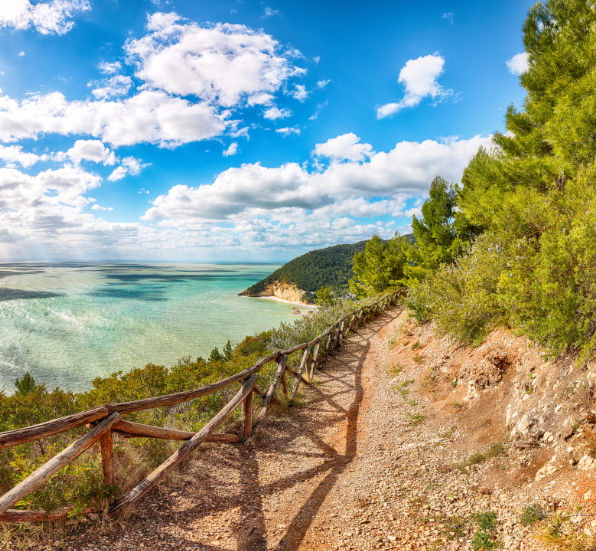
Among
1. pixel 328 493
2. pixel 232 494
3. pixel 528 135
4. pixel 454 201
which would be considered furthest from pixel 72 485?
pixel 454 201

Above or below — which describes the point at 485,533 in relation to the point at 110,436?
below

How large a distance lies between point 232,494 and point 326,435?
2751mm

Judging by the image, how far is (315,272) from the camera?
88.9 metres

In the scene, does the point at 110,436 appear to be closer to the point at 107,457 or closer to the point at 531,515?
the point at 107,457

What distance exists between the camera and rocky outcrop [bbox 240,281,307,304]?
8229cm

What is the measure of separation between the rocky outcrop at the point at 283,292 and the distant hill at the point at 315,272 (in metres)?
0.32

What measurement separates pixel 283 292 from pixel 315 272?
1063 cm

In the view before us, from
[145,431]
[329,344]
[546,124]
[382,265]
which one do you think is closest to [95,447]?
[145,431]

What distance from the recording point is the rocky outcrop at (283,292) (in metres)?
82.3

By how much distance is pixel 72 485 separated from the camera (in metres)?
3.17

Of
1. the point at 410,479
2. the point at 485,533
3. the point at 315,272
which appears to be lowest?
the point at 410,479

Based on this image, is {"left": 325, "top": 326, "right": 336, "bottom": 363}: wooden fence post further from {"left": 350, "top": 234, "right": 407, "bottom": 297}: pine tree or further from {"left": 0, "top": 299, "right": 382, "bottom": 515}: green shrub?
{"left": 350, "top": 234, "right": 407, "bottom": 297}: pine tree

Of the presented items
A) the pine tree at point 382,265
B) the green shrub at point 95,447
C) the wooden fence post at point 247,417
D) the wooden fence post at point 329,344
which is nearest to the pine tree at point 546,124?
the wooden fence post at point 247,417

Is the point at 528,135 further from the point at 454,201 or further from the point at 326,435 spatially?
the point at 454,201
